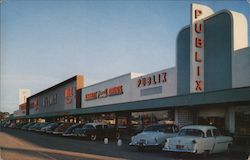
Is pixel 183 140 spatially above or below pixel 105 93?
below

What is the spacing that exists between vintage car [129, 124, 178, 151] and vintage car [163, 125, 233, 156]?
1.90 meters

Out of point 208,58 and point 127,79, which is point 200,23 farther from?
point 127,79

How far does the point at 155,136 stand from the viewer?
756 inches

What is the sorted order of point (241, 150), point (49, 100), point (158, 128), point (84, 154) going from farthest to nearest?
1. point (49, 100)
2. point (158, 128)
3. point (241, 150)
4. point (84, 154)

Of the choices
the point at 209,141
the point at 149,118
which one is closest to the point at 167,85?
the point at 149,118

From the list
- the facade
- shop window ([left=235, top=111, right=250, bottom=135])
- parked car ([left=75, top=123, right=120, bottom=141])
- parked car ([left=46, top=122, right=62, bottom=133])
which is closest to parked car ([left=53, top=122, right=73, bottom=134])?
parked car ([left=46, top=122, right=62, bottom=133])

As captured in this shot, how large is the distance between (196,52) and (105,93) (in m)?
18.4

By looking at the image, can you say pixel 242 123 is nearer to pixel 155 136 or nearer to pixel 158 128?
pixel 158 128

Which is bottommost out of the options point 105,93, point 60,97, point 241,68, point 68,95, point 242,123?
point 242,123

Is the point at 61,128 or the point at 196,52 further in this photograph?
the point at 61,128

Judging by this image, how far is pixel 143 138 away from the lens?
768 inches

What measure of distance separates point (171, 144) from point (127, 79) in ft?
60.4

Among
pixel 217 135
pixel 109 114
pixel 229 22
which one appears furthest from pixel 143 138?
pixel 109 114

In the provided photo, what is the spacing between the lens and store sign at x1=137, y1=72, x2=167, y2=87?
28.4 m
